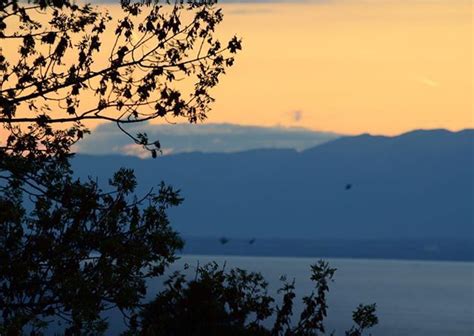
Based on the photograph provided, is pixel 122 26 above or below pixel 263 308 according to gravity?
above

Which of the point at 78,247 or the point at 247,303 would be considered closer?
the point at 78,247

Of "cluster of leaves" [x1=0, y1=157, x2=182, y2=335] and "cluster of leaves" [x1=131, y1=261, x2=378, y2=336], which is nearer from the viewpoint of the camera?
"cluster of leaves" [x1=0, y1=157, x2=182, y2=335]

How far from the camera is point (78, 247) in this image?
24438mm

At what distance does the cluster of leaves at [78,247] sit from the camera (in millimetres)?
23625

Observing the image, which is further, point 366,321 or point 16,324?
point 366,321

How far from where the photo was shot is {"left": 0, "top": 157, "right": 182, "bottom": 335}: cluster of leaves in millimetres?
23625

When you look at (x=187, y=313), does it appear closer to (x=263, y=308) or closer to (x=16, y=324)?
(x=263, y=308)

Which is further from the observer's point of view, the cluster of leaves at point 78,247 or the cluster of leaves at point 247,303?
the cluster of leaves at point 247,303

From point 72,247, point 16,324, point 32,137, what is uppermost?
point 32,137

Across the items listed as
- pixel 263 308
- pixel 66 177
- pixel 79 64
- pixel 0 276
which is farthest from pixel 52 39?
pixel 263 308

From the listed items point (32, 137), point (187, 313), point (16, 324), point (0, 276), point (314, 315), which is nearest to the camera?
point (16, 324)

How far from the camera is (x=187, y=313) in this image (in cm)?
3488

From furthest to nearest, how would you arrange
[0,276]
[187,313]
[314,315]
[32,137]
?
1. [187,313]
2. [314,315]
3. [32,137]
4. [0,276]

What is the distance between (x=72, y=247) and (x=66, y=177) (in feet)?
5.16
